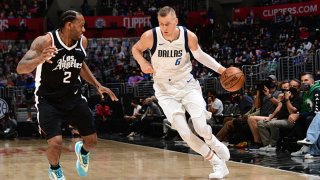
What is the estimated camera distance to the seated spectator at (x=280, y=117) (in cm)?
1036

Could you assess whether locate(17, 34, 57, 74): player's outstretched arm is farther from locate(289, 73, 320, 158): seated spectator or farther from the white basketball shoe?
locate(289, 73, 320, 158): seated spectator

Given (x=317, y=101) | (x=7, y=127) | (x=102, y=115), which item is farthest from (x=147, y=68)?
(x=7, y=127)

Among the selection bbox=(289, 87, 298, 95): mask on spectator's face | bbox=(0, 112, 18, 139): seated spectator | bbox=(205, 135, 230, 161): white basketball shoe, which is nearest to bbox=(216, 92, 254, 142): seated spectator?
bbox=(289, 87, 298, 95): mask on spectator's face

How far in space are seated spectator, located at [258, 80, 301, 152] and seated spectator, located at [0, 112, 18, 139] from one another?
9777 mm

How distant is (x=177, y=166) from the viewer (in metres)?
8.83

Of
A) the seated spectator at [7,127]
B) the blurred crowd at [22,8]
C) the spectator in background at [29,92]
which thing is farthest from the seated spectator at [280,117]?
the blurred crowd at [22,8]

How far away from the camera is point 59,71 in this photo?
6.32 meters

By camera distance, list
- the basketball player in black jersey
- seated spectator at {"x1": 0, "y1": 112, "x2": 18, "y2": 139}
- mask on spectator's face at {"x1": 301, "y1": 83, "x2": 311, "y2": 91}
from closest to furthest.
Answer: the basketball player in black jersey
mask on spectator's face at {"x1": 301, "y1": 83, "x2": 311, "y2": 91}
seated spectator at {"x1": 0, "y1": 112, "x2": 18, "y2": 139}

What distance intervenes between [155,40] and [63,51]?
1314 millimetres

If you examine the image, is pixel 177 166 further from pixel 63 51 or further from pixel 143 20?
pixel 143 20

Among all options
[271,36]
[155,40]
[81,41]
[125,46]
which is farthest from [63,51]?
[125,46]

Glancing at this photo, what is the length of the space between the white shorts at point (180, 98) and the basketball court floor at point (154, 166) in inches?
33.3

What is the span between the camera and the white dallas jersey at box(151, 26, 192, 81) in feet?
23.5

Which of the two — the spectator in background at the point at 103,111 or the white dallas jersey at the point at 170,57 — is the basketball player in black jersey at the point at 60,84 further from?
the spectator in background at the point at 103,111
